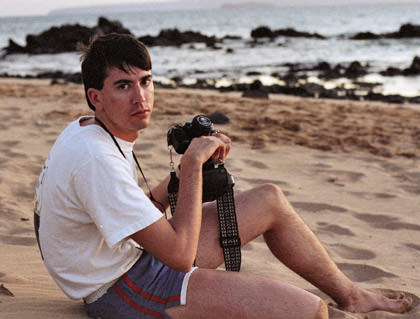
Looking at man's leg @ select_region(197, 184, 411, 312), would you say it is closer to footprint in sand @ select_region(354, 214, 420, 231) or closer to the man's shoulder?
the man's shoulder

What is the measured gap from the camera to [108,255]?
1.89 meters

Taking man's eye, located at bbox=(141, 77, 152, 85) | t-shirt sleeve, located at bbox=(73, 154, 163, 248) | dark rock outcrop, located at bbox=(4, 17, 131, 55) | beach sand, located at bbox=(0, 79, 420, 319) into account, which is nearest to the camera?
t-shirt sleeve, located at bbox=(73, 154, 163, 248)

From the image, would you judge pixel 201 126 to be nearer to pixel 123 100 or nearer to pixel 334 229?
pixel 123 100

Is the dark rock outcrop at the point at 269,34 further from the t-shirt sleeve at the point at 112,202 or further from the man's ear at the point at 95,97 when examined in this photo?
the t-shirt sleeve at the point at 112,202

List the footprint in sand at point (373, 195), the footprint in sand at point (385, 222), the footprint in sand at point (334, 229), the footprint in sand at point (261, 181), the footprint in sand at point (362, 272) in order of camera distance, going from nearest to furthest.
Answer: the footprint in sand at point (362, 272), the footprint in sand at point (334, 229), the footprint in sand at point (385, 222), the footprint in sand at point (373, 195), the footprint in sand at point (261, 181)

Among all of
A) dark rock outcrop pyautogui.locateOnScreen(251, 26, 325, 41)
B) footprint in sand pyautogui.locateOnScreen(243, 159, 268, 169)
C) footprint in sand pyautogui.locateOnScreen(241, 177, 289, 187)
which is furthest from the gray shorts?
dark rock outcrop pyautogui.locateOnScreen(251, 26, 325, 41)

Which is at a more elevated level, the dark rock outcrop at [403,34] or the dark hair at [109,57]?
the dark rock outcrop at [403,34]

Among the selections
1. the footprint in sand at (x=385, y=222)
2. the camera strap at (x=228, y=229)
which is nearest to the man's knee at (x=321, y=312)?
the camera strap at (x=228, y=229)

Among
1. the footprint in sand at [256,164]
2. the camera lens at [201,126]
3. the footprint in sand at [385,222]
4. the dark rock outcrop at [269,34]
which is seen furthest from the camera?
the dark rock outcrop at [269,34]

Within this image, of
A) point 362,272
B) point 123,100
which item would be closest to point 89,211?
point 123,100

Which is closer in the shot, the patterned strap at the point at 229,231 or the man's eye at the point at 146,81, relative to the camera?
the man's eye at the point at 146,81

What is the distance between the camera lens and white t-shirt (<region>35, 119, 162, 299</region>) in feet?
5.56

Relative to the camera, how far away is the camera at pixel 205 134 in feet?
6.88


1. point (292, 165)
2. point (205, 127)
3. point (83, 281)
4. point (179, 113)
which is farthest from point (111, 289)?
point (179, 113)
